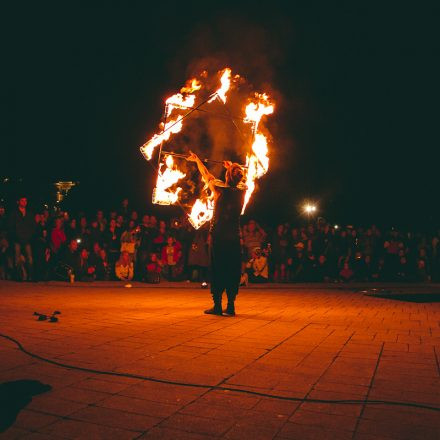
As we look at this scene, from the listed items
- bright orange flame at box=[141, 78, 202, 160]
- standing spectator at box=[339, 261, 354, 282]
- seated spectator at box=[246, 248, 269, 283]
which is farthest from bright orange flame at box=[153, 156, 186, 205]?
standing spectator at box=[339, 261, 354, 282]

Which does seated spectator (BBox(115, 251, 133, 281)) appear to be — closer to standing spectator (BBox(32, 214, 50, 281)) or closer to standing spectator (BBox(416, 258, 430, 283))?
standing spectator (BBox(32, 214, 50, 281))

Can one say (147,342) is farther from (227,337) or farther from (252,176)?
(252,176)

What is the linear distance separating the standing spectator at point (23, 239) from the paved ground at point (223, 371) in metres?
4.92

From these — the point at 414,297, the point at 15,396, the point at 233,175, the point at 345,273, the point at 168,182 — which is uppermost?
the point at 168,182

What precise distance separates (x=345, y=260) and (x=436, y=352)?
32.3 feet

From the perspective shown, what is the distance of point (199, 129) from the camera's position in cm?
1070

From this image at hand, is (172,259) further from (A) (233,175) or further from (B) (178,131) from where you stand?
(A) (233,175)

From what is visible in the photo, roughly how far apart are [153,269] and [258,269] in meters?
3.02

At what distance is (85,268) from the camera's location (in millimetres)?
11773

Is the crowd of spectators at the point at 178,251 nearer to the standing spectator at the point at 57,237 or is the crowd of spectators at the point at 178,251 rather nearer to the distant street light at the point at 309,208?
the standing spectator at the point at 57,237

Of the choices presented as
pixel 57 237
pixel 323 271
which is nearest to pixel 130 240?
pixel 57 237

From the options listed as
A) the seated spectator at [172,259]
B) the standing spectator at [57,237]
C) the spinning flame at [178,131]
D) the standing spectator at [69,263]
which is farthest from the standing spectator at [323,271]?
the standing spectator at [57,237]

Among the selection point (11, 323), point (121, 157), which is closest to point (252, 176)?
point (11, 323)

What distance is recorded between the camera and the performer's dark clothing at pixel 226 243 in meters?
6.25
